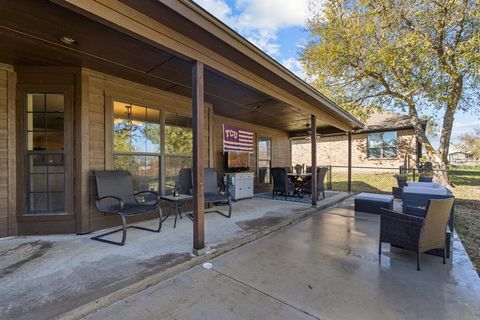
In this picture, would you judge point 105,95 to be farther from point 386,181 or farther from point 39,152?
point 386,181

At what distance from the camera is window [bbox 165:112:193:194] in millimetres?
4957

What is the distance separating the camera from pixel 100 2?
6.58ft

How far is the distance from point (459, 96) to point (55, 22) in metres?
12.8

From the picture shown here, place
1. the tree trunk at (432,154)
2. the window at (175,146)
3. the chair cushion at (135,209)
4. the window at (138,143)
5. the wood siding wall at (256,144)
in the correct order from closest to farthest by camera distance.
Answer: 1. the chair cushion at (135,209)
2. the window at (138,143)
3. the window at (175,146)
4. the wood siding wall at (256,144)
5. the tree trunk at (432,154)

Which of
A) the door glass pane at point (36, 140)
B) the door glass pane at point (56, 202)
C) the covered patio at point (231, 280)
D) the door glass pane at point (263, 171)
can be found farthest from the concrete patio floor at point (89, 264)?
the door glass pane at point (263, 171)

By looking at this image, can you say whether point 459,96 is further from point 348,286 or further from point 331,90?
point 348,286

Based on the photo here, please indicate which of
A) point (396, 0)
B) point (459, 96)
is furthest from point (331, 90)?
point (459, 96)

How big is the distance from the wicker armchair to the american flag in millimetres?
4750

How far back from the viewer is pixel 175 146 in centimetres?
515

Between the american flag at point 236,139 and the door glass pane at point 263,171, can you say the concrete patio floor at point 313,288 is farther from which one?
the door glass pane at point 263,171

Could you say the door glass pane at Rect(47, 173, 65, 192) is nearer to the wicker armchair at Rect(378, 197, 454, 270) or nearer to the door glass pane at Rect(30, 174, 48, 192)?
the door glass pane at Rect(30, 174, 48, 192)

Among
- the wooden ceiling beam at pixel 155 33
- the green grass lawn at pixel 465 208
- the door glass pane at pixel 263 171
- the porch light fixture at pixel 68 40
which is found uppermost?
the porch light fixture at pixel 68 40

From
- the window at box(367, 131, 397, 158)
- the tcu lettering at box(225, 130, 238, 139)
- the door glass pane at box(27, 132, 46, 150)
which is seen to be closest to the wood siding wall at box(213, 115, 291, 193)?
the tcu lettering at box(225, 130, 238, 139)

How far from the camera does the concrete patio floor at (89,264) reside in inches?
75.8
